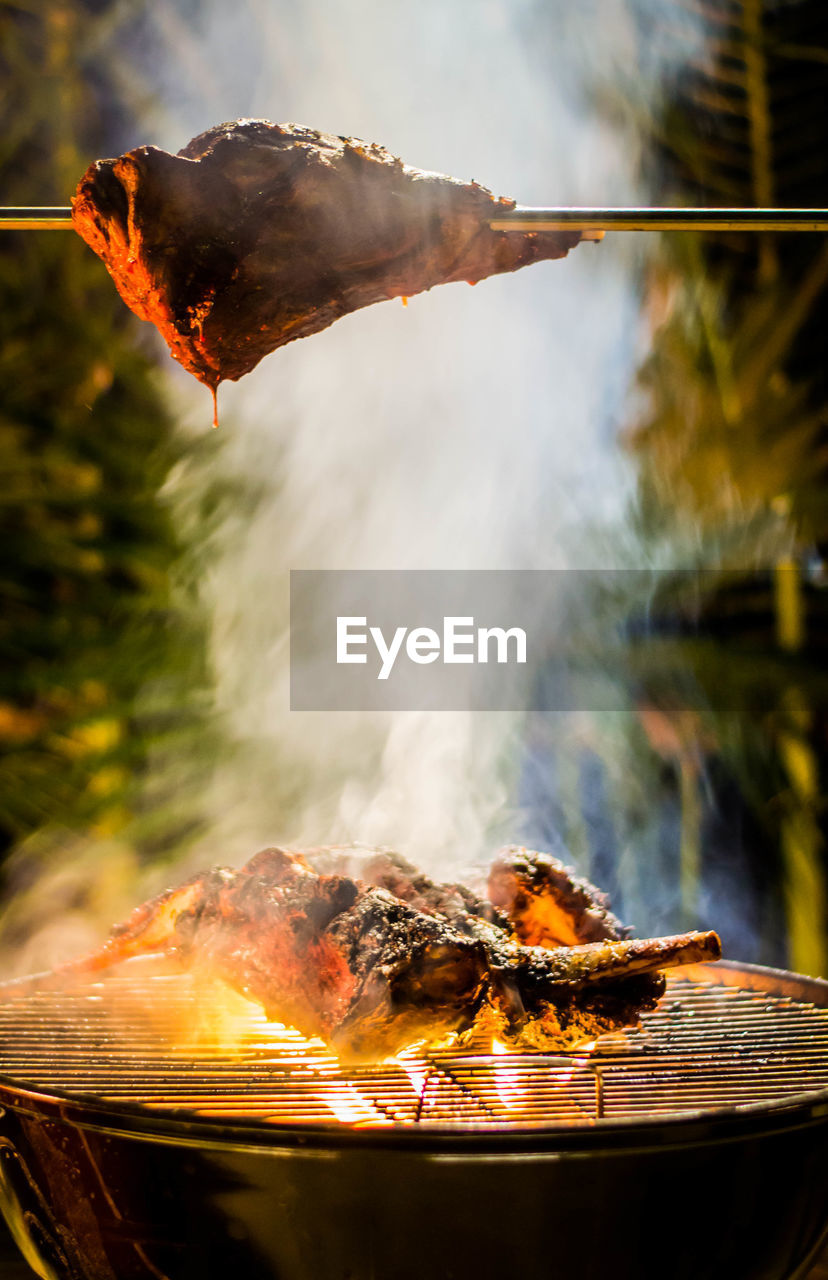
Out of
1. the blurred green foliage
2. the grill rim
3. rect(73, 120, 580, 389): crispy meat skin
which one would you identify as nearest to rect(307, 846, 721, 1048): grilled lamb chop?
the grill rim

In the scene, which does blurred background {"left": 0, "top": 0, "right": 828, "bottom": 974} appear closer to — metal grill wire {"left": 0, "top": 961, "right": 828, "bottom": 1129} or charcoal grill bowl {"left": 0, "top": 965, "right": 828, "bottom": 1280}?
metal grill wire {"left": 0, "top": 961, "right": 828, "bottom": 1129}

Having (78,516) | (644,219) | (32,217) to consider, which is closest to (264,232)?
(32,217)

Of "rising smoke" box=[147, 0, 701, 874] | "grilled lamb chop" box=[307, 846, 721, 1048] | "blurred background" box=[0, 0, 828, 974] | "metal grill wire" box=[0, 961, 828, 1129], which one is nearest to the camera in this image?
"metal grill wire" box=[0, 961, 828, 1129]

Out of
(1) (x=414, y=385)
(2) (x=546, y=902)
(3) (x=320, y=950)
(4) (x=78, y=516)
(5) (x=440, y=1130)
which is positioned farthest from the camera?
(4) (x=78, y=516)

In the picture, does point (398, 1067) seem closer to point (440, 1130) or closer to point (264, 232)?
point (440, 1130)

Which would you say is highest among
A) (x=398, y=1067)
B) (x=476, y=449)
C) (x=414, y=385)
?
(x=414, y=385)

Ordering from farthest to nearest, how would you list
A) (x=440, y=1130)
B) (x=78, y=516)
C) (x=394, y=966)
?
(x=78, y=516) → (x=394, y=966) → (x=440, y=1130)
